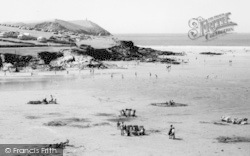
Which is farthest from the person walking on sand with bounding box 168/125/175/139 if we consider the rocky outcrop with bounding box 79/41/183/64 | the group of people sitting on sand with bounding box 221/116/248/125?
the rocky outcrop with bounding box 79/41/183/64

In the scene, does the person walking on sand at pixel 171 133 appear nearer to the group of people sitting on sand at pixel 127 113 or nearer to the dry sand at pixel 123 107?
the dry sand at pixel 123 107

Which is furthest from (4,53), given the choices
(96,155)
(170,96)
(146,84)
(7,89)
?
(96,155)

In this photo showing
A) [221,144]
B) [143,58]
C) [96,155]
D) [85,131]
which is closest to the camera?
[96,155]

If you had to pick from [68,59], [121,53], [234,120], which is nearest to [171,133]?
[234,120]

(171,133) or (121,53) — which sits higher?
(121,53)

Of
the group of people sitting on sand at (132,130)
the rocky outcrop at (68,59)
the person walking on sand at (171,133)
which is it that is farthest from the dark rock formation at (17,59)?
the person walking on sand at (171,133)

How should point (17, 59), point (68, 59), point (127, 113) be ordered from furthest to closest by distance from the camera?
point (68, 59), point (17, 59), point (127, 113)

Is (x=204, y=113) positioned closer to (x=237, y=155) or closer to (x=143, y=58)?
(x=237, y=155)

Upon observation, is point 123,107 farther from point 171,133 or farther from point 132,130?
point 171,133

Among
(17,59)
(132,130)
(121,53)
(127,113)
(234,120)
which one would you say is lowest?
(132,130)
